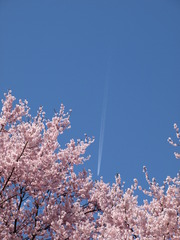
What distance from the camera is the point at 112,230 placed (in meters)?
7.67

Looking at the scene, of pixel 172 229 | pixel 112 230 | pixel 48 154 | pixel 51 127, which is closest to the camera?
pixel 172 229

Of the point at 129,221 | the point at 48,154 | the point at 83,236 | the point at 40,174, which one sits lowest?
the point at 83,236

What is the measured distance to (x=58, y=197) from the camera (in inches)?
420

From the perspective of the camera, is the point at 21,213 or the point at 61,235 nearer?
the point at 61,235

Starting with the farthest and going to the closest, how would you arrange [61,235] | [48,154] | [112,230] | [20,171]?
[48,154] → [20,171] → [61,235] → [112,230]

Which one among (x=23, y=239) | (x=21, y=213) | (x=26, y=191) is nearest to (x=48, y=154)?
(x=26, y=191)

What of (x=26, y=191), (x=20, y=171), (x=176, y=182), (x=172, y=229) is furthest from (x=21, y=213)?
(x=176, y=182)

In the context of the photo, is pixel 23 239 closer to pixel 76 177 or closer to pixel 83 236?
pixel 83 236

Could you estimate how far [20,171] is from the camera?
9023 millimetres

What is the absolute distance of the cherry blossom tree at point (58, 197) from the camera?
795cm

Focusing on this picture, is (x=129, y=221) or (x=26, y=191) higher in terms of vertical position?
(x=26, y=191)

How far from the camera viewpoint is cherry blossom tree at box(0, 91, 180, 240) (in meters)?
7.95

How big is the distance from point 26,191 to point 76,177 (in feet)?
9.91

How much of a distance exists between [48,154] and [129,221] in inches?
162
